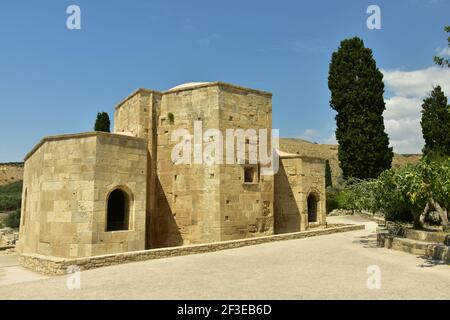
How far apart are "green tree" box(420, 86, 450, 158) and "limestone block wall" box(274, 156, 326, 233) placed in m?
12.3

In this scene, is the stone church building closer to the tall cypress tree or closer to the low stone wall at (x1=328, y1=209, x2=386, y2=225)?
the tall cypress tree

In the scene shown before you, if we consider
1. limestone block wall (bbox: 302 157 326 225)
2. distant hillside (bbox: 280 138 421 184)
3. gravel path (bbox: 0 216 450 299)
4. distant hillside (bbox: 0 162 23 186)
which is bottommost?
gravel path (bbox: 0 216 450 299)

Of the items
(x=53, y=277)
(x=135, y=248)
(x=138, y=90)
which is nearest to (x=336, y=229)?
(x=135, y=248)

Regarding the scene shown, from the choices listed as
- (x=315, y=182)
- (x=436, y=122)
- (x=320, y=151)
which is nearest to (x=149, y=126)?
(x=315, y=182)

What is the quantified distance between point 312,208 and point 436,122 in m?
14.3

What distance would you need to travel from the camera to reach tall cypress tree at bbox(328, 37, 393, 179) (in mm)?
23312

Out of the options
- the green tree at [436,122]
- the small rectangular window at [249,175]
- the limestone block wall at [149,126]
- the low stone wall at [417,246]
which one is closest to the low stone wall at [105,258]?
the small rectangular window at [249,175]

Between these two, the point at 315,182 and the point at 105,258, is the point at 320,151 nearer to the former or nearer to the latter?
the point at 315,182

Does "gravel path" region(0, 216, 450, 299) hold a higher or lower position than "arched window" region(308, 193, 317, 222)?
lower

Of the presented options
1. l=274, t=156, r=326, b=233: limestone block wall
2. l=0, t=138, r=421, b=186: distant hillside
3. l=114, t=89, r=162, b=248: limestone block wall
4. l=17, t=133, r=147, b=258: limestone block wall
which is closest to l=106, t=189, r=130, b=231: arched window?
l=17, t=133, r=147, b=258: limestone block wall

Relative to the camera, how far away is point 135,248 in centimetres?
1173

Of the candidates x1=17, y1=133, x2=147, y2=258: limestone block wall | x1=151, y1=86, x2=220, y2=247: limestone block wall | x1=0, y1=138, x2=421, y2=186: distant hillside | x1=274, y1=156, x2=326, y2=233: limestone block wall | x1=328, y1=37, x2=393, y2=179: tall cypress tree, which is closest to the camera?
x1=17, y1=133, x2=147, y2=258: limestone block wall

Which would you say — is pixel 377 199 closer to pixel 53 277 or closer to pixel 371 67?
pixel 53 277
